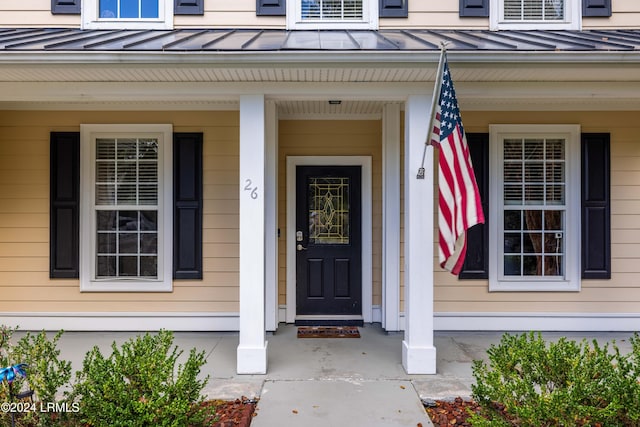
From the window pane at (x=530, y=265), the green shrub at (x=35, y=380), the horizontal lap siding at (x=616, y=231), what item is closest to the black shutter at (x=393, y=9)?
the horizontal lap siding at (x=616, y=231)

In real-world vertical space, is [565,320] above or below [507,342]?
below

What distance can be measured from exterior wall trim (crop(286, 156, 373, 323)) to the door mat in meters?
0.26

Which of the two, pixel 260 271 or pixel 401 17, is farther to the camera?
pixel 401 17

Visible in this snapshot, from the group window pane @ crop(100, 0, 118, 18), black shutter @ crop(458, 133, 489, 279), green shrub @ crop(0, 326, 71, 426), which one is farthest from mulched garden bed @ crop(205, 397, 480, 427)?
window pane @ crop(100, 0, 118, 18)

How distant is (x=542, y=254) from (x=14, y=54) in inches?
216

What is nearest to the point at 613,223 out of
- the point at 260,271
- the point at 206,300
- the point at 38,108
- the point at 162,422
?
the point at 260,271

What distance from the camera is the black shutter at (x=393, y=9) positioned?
15.9ft

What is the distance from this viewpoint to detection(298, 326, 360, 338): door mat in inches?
197

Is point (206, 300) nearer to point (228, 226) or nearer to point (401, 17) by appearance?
point (228, 226)

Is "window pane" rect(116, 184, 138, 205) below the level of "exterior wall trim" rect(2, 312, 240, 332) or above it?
above

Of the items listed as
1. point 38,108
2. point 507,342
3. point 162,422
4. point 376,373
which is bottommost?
point 376,373

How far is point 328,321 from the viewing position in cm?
543

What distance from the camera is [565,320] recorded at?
198 inches

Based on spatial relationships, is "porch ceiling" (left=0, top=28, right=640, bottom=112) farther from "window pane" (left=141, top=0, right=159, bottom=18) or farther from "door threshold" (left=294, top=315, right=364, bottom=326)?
"door threshold" (left=294, top=315, right=364, bottom=326)
